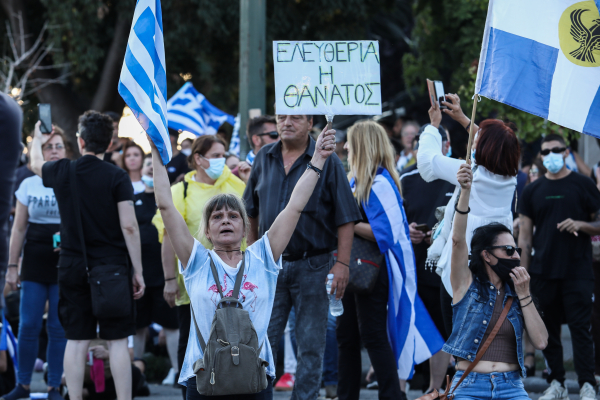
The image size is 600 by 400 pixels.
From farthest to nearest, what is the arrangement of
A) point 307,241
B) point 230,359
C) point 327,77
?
point 307,241
point 327,77
point 230,359

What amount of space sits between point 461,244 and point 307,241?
1093 millimetres

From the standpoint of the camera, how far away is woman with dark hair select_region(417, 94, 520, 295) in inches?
189

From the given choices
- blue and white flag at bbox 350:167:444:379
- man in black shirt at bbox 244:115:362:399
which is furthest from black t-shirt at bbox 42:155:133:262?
blue and white flag at bbox 350:167:444:379

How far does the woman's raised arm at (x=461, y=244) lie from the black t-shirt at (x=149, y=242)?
13.7 feet

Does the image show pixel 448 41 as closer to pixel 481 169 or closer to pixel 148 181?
pixel 148 181

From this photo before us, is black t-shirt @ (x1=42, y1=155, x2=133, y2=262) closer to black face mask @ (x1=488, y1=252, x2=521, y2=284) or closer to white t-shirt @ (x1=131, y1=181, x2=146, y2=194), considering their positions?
white t-shirt @ (x1=131, y1=181, x2=146, y2=194)

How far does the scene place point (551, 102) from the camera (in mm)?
4320

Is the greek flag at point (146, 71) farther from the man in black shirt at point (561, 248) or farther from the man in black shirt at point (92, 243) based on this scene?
the man in black shirt at point (561, 248)

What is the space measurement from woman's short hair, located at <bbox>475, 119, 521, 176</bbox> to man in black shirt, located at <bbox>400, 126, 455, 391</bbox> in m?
1.63

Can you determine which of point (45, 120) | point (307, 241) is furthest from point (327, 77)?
point (45, 120)

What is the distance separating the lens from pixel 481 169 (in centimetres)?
486

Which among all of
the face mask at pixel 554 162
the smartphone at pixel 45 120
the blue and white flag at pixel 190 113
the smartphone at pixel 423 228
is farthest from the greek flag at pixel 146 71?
the blue and white flag at pixel 190 113

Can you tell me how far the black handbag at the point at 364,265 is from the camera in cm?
544

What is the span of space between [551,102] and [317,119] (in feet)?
50.1
